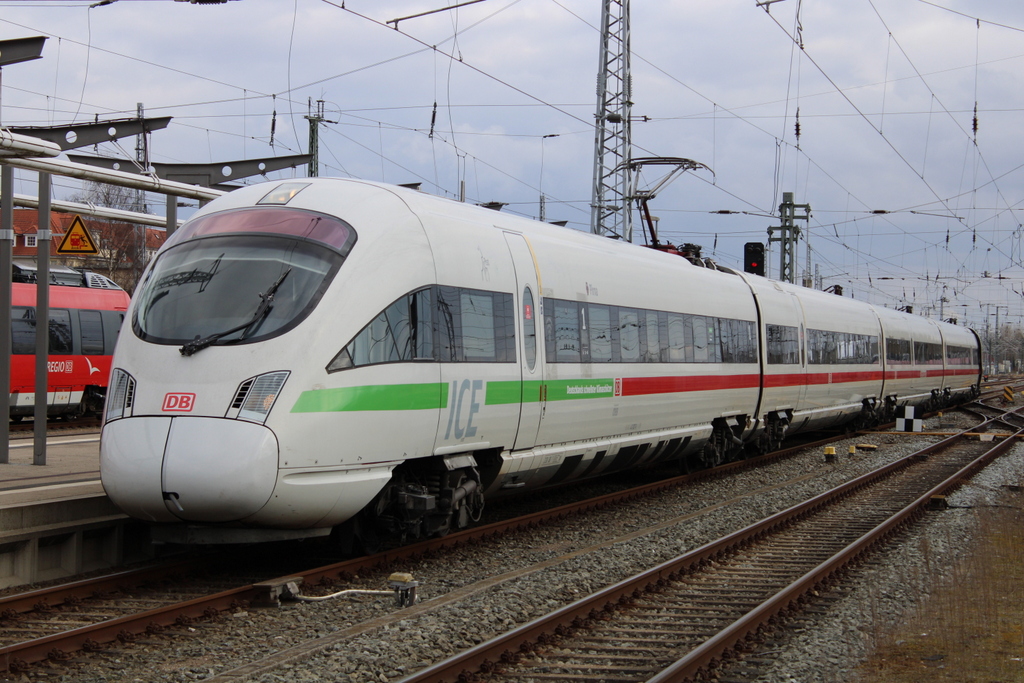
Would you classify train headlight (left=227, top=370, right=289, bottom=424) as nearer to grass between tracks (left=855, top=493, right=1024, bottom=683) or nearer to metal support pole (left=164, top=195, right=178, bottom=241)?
grass between tracks (left=855, top=493, right=1024, bottom=683)

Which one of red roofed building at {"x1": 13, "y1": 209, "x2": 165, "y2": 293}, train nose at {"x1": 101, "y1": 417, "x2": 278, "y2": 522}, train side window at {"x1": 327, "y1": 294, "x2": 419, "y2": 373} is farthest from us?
red roofed building at {"x1": 13, "y1": 209, "x2": 165, "y2": 293}

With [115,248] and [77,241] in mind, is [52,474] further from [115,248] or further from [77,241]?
[115,248]

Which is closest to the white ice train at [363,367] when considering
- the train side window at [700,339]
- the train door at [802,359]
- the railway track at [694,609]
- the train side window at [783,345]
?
the train side window at [700,339]

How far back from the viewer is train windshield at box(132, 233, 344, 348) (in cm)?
748

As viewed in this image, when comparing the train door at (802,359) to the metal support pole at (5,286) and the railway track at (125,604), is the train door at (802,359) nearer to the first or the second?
the railway track at (125,604)

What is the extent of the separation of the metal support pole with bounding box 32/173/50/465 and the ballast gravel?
5601 mm

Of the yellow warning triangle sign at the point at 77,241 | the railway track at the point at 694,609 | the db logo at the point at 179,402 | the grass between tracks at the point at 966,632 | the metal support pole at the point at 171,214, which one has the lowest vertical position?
the grass between tracks at the point at 966,632

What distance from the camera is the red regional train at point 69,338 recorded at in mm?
20438

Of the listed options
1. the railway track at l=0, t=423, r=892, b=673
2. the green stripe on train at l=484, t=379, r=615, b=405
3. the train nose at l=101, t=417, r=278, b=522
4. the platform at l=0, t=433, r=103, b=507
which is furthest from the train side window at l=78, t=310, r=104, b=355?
the train nose at l=101, t=417, r=278, b=522

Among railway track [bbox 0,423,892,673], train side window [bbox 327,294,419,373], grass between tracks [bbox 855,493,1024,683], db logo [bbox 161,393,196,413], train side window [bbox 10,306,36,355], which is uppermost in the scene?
train side window [bbox 10,306,36,355]

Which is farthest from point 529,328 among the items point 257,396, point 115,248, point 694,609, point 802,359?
point 115,248

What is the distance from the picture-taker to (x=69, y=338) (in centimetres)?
2172

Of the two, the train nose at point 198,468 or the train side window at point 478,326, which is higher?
the train side window at point 478,326

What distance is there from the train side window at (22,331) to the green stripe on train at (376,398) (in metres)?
15.1
